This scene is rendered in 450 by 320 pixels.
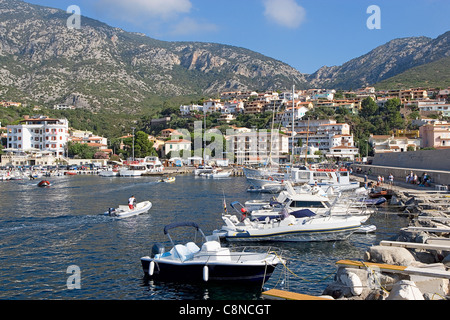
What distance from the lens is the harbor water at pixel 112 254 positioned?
13.3 m

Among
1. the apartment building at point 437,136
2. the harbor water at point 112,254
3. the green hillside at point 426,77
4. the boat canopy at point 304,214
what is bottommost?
the harbor water at point 112,254

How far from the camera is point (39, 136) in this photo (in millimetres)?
108562

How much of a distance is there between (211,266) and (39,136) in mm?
108680

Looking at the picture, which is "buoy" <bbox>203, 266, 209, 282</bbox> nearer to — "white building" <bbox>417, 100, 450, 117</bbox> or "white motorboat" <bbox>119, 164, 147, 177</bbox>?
"white motorboat" <bbox>119, 164, 147, 177</bbox>

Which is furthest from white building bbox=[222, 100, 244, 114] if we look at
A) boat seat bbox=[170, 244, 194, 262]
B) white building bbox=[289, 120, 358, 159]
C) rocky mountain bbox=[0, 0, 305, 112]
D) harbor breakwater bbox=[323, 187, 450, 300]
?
harbor breakwater bbox=[323, 187, 450, 300]

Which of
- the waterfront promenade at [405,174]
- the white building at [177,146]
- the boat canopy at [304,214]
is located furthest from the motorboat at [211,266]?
the white building at [177,146]

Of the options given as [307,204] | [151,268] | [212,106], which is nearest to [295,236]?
[307,204]

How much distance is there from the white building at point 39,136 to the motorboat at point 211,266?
340 feet

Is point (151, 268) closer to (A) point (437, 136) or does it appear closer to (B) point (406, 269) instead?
(B) point (406, 269)

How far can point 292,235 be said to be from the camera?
19516 mm

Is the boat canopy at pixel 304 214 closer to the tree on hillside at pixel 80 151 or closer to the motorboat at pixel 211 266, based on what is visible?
the motorboat at pixel 211 266

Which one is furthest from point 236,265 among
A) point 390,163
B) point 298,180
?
point 390,163

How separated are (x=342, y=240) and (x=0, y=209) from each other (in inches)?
1102
